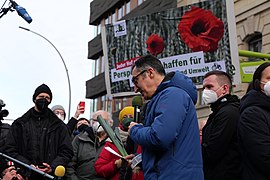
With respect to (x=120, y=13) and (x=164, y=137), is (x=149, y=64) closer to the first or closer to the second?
(x=164, y=137)

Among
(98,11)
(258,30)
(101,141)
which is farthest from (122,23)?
(98,11)

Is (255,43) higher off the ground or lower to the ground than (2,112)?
higher

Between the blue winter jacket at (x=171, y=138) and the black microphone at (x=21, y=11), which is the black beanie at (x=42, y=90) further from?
the black microphone at (x=21, y=11)

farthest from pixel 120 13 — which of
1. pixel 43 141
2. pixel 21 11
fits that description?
pixel 43 141

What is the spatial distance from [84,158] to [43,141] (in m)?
0.84

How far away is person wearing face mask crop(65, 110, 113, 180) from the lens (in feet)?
20.9

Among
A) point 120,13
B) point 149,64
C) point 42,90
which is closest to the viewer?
point 149,64

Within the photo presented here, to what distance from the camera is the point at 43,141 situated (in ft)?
18.9

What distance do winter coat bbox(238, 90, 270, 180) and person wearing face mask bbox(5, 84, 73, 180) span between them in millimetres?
2299

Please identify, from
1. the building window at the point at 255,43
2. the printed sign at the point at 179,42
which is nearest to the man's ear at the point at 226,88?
the printed sign at the point at 179,42

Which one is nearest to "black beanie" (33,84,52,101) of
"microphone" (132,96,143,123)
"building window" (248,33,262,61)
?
"microphone" (132,96,143,123)

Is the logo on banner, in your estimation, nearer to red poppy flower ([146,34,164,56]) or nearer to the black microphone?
red poppy flower ([146,34,164,56])

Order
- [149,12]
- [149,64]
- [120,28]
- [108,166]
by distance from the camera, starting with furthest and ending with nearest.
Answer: [149,12]
[120,28]
[108,166]
[149,64]

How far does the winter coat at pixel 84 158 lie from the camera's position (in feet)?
20.9
